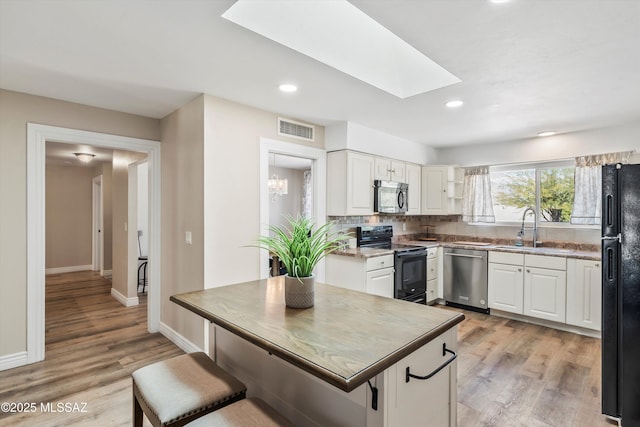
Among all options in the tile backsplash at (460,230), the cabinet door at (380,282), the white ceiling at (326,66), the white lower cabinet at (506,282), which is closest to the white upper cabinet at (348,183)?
the tile backsplash at (460,230)

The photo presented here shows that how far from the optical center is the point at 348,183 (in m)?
3.87

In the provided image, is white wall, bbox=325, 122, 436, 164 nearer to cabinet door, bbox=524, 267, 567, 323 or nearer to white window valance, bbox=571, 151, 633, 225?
white window valance, bbox=571, 151, 633, 225

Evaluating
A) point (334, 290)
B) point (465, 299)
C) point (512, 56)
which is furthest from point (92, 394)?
point (465, 299)

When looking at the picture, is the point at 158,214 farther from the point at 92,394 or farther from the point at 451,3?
the point at 451,3

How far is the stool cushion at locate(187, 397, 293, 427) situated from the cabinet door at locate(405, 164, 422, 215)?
3918mm

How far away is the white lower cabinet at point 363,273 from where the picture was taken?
3.68 m

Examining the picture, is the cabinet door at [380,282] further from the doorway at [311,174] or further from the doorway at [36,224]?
the doorway at [36,224]

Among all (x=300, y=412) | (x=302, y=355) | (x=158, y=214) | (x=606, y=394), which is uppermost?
(x=158, y=214)

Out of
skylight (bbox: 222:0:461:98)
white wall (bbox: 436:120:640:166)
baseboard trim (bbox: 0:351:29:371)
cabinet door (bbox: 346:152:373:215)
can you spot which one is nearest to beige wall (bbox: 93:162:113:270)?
baseboard trim (bbox: 0:351:29:371)

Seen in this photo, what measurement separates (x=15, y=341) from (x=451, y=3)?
13.6 ft

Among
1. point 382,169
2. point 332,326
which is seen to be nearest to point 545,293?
point 382,169

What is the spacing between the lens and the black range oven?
13.2ft

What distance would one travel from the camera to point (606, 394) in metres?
2.09

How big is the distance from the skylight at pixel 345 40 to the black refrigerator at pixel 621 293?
132cm
